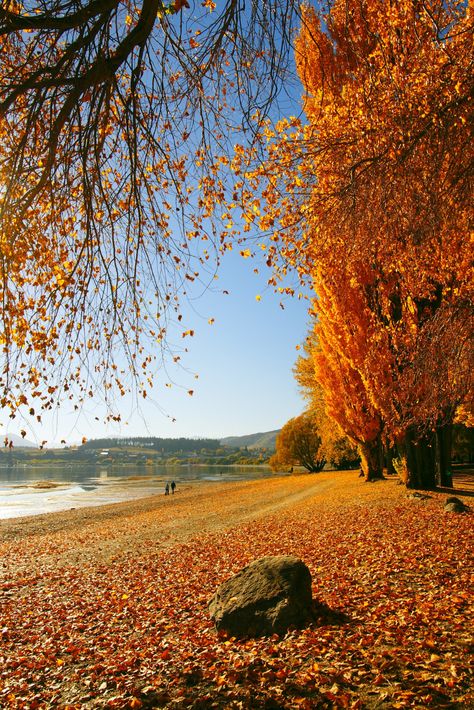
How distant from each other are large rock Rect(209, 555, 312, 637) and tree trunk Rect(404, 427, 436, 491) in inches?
458

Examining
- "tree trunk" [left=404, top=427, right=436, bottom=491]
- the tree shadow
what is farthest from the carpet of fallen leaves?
"tree trunk" [left=404, top=427, right=436, bottom=491]

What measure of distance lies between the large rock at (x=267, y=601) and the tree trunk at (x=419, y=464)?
11643 millimetres

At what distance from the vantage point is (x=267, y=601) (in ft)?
17.8

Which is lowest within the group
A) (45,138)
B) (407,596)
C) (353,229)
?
(407,596)

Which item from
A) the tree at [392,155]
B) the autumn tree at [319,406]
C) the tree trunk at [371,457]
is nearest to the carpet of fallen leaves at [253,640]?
the tree at [392,155]

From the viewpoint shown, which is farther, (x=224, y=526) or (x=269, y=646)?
(x=224, y=526)

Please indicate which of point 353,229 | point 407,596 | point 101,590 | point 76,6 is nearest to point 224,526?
point 101,590

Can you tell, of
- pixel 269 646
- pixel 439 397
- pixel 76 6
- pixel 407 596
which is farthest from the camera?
pixel 439 397

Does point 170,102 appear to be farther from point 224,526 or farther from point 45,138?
point 224,526

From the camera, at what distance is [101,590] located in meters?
8.62

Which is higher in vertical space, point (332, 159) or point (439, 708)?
point (332, 159)

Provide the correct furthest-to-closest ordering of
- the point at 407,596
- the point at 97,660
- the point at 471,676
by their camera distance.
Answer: the point at 407,596 < the point at 97,660 < the point at 471,676

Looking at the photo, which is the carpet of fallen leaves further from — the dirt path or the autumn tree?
the autumn tree

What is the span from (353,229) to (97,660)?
19.4 ft
